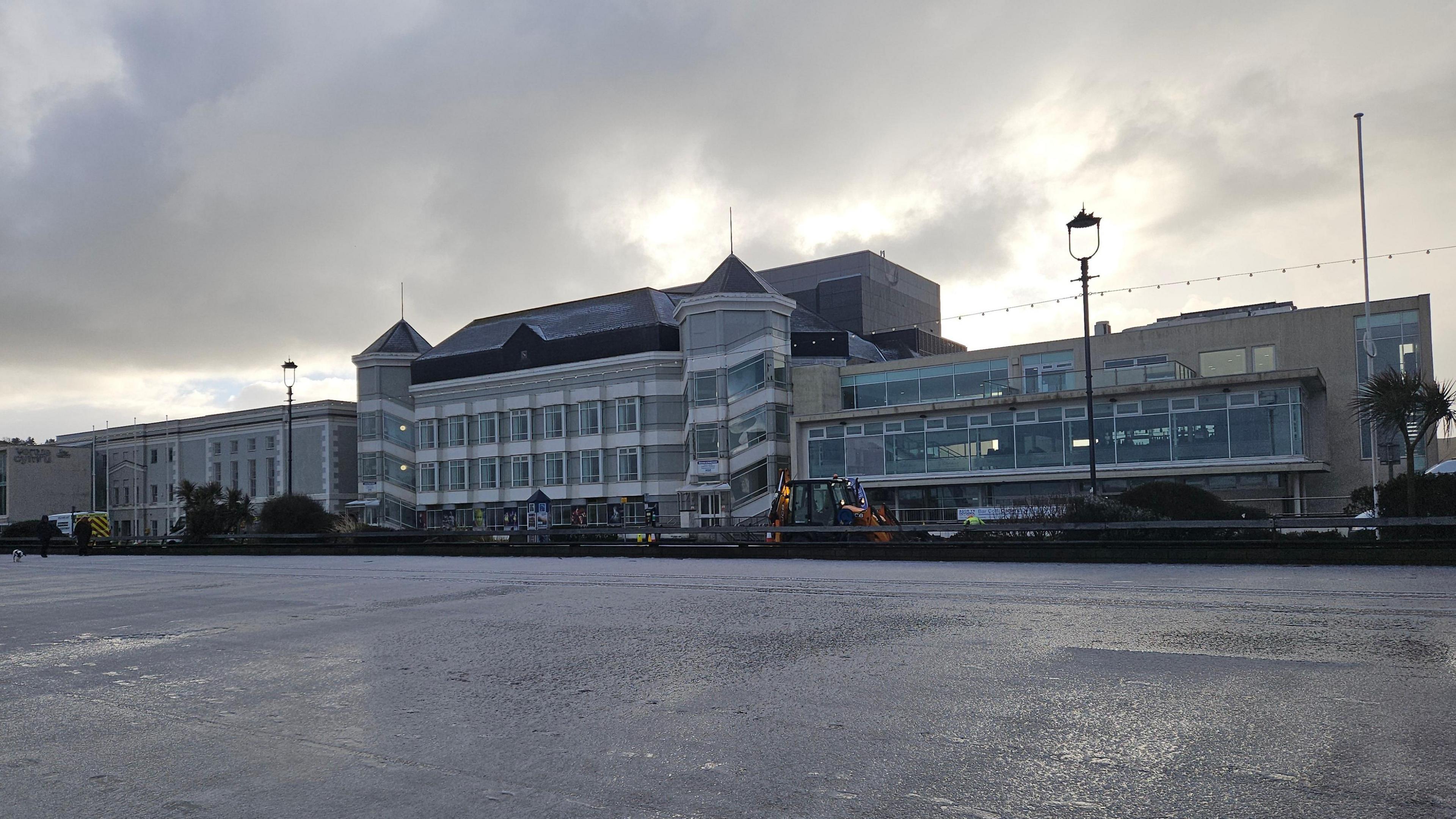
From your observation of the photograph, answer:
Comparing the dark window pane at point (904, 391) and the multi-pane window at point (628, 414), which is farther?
the multi-pane window at point (628, 414)

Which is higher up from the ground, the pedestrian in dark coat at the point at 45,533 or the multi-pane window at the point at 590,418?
the multi-pane window at the point at 590,418

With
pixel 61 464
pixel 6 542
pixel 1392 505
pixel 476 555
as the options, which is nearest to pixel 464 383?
pixel 6 542

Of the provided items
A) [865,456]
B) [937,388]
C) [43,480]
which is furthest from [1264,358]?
[43,480]

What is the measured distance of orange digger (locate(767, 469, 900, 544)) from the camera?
28.3m

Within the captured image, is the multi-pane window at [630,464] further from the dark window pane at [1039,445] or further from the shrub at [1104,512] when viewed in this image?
the shrub at [1104,512]

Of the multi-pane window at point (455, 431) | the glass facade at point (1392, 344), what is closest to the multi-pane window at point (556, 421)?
the multi-pane window at point (455, 431)

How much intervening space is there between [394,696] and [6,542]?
166 feet

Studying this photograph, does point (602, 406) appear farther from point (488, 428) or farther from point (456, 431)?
point (456, 431)

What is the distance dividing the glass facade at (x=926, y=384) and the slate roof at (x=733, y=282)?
8.88 meters

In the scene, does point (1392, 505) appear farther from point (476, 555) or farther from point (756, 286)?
point (756, 286)

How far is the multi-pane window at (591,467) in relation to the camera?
218 ft

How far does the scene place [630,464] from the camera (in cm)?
6512

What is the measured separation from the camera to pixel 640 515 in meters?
64.2

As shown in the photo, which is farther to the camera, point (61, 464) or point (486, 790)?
point (61, 464)
